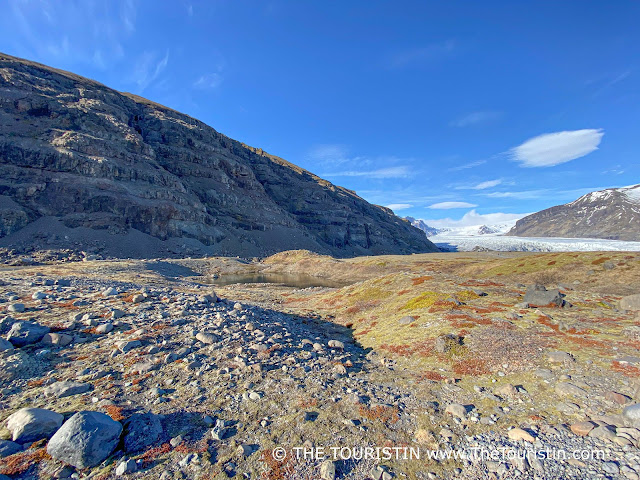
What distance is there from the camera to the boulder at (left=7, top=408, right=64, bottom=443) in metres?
6.66

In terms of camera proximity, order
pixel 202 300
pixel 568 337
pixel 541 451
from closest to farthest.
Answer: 1. pixel 541 451
2. pixel 568 337
3. pixel 202 300

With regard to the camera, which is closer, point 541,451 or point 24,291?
point 541,451

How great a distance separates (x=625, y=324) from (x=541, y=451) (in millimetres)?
13580

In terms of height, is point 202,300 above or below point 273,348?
above

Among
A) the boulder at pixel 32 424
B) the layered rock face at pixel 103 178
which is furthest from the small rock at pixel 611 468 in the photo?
the layered rock face at pixel 103 178

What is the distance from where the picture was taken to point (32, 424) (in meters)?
6.80

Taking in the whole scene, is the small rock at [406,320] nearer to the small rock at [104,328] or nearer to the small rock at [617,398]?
the small rock at [617,398]

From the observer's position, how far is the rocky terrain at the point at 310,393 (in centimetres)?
646

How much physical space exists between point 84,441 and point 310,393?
19.9 ft

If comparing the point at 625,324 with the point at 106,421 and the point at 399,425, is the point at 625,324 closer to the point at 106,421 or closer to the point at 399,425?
the point at 399,425

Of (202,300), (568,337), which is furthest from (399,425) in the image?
(202,300)

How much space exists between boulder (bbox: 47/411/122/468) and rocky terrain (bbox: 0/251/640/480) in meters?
0.03

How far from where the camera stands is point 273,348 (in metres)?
13.6

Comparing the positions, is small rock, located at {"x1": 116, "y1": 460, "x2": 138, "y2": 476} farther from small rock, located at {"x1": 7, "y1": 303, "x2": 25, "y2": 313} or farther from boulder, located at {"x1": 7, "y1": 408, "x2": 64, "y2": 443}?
small rock, located at {"x1": 7, "y1": 303, "x2": 25, "y2": 313}
